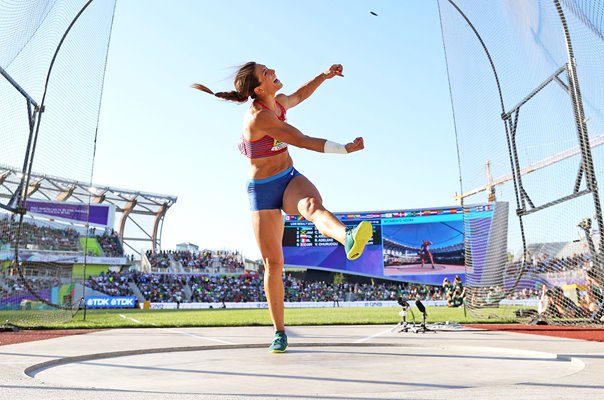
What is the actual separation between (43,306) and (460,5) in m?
10.5

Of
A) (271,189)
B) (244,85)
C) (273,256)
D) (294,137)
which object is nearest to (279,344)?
(273,256)

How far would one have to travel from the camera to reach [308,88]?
5402 mm

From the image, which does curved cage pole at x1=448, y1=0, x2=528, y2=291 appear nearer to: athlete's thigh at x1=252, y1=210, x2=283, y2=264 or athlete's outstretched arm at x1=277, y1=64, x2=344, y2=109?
athlete's outstretched arm at x1=277, y1=64, x2=344, y2=109

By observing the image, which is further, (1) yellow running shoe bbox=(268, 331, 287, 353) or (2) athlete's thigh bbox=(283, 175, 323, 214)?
(1) yellow running shoe bbox=(268, 331, 287, 353)

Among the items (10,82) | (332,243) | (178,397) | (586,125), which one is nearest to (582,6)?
(586,125)

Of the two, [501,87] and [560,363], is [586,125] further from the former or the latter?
[560,363]

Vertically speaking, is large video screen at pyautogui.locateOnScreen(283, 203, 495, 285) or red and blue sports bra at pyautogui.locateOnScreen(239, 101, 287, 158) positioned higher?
large video screen at pyautogui.locateOnScreen(283, 203, 495, 285)

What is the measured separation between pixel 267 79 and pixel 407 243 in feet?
143

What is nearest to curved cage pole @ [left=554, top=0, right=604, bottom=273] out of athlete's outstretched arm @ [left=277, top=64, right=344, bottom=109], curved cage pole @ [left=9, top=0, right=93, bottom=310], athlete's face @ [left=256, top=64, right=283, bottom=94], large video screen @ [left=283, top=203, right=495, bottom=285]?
athlete's outstretched arm @ [left=277, top=64, right=344, bottom=109]

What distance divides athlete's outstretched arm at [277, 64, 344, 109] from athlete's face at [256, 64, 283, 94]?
0.32 m

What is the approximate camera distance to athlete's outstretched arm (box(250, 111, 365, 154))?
3619mm

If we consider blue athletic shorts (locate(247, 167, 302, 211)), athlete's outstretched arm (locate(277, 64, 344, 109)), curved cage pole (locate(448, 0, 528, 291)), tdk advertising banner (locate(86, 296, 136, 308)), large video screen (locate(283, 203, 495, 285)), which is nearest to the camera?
blue athletic shorts (locate(247, 167, 302, 211))

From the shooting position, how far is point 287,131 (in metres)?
4.02

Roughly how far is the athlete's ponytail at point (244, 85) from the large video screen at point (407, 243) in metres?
41.0
